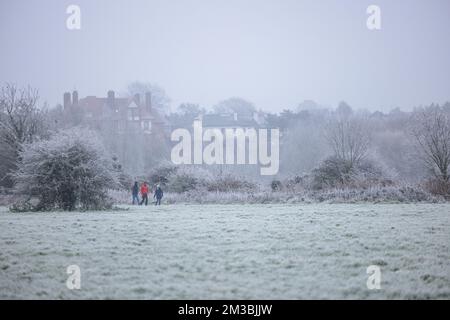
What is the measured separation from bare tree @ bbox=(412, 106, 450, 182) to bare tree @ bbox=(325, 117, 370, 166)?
424cm

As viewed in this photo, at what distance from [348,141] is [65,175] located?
80.4 feet

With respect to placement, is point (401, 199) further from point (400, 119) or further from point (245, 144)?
point (400, 119)

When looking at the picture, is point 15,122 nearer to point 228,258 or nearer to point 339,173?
point 339,173

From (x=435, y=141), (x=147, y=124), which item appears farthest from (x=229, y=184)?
(x=147, y=124)

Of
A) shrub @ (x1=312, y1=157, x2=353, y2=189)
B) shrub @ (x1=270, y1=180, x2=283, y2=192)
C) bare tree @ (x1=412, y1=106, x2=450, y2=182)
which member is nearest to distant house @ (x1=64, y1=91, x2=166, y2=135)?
shrub @ (x1=270, y1=180, x2=283, y2=192)

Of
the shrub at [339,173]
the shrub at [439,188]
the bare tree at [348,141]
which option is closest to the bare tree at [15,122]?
the shrub at [339,173]

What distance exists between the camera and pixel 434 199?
997 inches

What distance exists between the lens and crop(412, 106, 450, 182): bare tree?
109 ft

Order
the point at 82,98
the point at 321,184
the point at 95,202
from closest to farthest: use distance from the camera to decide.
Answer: the point at 95,202 < the point at 321,184 < the point at 82,98

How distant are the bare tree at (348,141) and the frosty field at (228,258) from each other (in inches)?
865

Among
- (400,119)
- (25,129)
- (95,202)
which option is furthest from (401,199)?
(400,119)

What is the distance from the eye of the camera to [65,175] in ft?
76.6

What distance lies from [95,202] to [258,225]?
1081 cm

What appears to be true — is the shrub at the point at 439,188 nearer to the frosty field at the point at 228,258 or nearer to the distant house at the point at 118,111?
the frosty field at the point at 228,258
